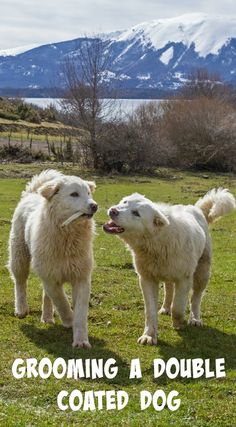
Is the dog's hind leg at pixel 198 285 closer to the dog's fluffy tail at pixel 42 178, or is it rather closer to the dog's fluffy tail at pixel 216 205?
the dog's fluffy tail at pixel 216 205

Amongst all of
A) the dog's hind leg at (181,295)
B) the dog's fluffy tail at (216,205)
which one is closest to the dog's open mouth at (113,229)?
the dog's hind leg at (181,295)

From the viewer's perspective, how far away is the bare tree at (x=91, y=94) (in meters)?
48.1

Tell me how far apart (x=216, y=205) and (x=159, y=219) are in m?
2.46

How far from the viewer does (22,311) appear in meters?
10.4

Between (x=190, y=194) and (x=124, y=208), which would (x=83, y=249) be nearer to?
(x=124, y=208)

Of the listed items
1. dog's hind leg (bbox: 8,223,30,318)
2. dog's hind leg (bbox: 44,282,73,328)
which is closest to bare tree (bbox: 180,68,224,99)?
dog's hind leg (bbox: 8,223,30,318)

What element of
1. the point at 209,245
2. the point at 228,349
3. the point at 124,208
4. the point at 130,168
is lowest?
the point at 130,168

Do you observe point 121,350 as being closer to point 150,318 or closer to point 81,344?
point 81,344

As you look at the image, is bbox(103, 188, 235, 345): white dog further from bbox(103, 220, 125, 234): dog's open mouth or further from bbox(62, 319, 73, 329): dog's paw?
bbox(62, 319, 73, 329): dog's paw

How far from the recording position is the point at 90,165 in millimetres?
48219

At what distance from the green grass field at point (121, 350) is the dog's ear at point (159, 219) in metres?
1.74

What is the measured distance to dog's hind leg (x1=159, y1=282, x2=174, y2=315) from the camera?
10566 millimetres

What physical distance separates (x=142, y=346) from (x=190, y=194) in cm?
2684

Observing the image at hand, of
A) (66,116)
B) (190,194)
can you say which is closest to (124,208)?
(190,194)
